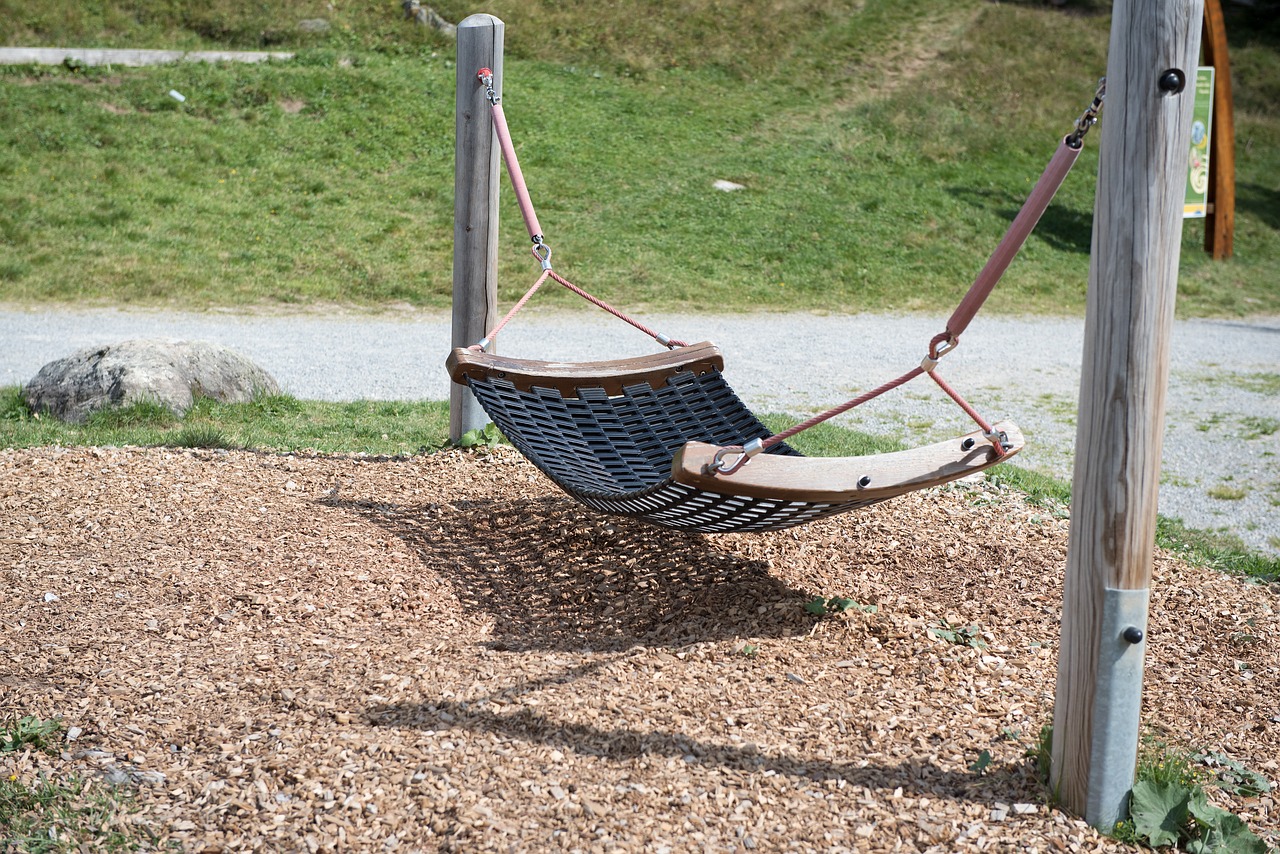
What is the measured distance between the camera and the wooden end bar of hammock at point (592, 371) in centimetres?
436

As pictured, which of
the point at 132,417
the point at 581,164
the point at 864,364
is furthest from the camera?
the point at 581,164

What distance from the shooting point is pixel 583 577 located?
3.85 m

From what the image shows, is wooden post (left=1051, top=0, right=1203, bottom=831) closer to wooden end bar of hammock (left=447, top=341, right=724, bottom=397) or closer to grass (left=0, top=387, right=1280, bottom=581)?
wooden end bar of hammock (left=447, top=341, right=724, bottom=397)

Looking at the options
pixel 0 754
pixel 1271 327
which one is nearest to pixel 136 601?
pixel 0 754

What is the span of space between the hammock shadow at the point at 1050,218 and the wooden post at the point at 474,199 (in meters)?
10.5

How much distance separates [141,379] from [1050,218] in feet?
40.3

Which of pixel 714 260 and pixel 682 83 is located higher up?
pixel 682 83

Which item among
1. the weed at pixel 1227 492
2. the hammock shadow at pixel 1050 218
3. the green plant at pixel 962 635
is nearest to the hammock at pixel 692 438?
the green plant at pixel 962 635

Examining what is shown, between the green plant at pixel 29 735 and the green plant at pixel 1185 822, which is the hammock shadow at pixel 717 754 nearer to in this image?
the green plant at pixel 1185 822

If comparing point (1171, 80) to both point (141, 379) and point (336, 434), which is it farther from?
point (141, 379)

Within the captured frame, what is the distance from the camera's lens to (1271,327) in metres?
12.0

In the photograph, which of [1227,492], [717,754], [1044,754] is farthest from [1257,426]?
[717,754]

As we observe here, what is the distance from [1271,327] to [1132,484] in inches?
441

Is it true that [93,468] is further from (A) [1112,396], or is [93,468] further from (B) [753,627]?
(A) [1112,396]
